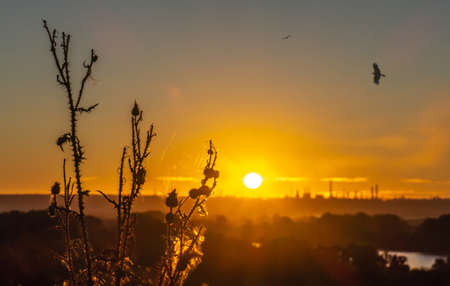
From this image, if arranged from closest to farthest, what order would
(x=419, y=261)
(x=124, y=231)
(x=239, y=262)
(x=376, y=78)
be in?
(x=124, y=231) → (x=376, y=78) → (x=239, y=262) → (x=419, y=261)

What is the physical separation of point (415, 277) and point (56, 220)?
36630 millimetres

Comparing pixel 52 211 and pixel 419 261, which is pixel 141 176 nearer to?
pixel 52 211

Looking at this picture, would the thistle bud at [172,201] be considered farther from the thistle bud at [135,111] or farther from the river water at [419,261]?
the river water at [419,261]

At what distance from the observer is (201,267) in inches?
1473

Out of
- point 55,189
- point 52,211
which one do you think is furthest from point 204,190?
point 55,189

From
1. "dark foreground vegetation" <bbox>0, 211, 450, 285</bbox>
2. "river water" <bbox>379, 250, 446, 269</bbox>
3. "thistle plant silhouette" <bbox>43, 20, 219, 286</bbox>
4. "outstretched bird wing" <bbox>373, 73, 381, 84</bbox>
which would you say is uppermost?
"outstretched bird wing" <bbox>373, 73, 381, 84</bbox>

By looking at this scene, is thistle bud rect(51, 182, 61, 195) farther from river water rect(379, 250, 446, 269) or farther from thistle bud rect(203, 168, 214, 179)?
river water rect(379, 250, 446, 269)

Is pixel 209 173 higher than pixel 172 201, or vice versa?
pixel 209 173

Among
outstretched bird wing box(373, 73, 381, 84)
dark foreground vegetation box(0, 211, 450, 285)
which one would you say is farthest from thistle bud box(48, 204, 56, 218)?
dark foreground vegetation box(0, 211, 450, 285)

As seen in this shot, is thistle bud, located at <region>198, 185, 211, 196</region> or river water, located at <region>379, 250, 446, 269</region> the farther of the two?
river water, located at <region>379, 250, 446, 269</region>

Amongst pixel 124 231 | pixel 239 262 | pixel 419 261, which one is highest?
pixel 124 231

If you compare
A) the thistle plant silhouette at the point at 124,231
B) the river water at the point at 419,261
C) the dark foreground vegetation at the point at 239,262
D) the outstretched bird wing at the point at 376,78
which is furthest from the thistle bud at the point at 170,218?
the river water at the point at 419,261

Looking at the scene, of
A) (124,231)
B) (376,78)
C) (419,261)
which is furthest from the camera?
(419,261)

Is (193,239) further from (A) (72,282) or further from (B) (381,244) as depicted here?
(B) (381,244)
